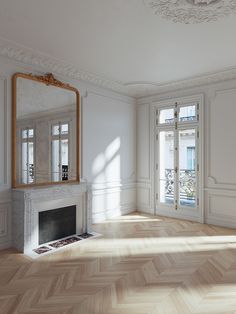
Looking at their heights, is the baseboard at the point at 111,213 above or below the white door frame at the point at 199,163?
below

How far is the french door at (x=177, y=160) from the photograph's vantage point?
536cm

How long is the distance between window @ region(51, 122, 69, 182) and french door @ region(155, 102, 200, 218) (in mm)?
2287

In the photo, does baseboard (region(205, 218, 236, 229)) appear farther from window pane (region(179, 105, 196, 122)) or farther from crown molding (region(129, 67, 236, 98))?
crown molding (region(129, 67, 236, 98))

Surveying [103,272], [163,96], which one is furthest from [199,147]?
[103,272]

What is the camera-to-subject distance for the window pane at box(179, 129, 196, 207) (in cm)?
538

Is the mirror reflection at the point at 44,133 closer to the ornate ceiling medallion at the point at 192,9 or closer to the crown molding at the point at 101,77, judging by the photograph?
the crown molding at the point at 101,77

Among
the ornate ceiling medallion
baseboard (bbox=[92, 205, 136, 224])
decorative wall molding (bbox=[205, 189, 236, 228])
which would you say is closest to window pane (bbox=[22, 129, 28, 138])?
baseboard (bbox=[92, 205, 136, 224])

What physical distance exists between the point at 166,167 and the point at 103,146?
1570mm

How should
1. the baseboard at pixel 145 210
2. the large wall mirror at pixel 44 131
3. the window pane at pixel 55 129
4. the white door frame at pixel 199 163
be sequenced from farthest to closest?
the baseboard at pixel 145 210, the white door frame at pixel 199 163, the window pane at pixel 55 129, the large wall mirror at pixel 44 131

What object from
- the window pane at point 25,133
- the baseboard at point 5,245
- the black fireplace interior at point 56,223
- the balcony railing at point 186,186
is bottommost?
the baseboard at point 5,245

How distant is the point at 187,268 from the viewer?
3082 millimetres

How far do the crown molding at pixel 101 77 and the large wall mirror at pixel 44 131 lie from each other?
0.76 ft

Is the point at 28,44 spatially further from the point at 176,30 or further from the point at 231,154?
the point at 231,154

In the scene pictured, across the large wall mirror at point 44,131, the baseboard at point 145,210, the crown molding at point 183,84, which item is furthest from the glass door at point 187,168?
the large wall mirror at point 44,131
